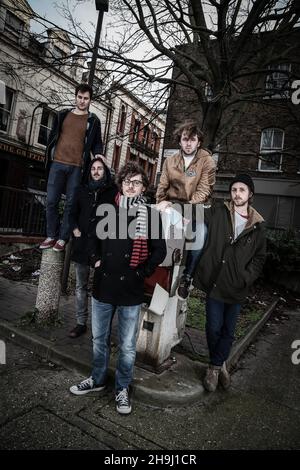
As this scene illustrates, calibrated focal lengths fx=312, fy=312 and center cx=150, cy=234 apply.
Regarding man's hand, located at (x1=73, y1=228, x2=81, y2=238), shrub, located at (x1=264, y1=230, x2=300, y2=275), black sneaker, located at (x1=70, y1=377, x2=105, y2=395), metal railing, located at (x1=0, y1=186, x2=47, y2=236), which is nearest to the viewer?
black sneaker, located at (x1=70, y1=377, x2=105, y2=395)

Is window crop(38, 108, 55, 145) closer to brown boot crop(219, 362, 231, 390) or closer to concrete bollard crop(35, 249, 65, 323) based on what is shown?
concrete bollard crop(35, 249, 65, 323)

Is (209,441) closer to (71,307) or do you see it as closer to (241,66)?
(71,307)

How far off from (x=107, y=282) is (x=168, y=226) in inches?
36.9

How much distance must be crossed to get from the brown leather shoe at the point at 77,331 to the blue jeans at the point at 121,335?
1204mm

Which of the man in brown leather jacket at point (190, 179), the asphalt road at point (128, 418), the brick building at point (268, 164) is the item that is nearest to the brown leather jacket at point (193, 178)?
the man in brown leather jacket at point (190, 179)

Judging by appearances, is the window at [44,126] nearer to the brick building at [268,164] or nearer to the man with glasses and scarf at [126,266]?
the brick building at [268,164]

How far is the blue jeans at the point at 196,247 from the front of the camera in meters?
3.58

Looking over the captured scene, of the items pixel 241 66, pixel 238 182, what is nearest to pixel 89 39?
pixel 241 66

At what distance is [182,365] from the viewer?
3.86 meters

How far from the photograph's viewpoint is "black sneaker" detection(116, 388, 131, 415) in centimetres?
290

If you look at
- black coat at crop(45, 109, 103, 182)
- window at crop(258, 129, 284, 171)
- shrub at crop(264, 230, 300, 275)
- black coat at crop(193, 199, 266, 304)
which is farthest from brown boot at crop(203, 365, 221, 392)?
window at crop(258, 129, 284, 171)

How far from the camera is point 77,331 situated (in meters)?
4.27

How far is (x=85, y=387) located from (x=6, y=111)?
18.1 metres

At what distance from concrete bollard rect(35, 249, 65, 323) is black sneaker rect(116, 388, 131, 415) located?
6.35ft
